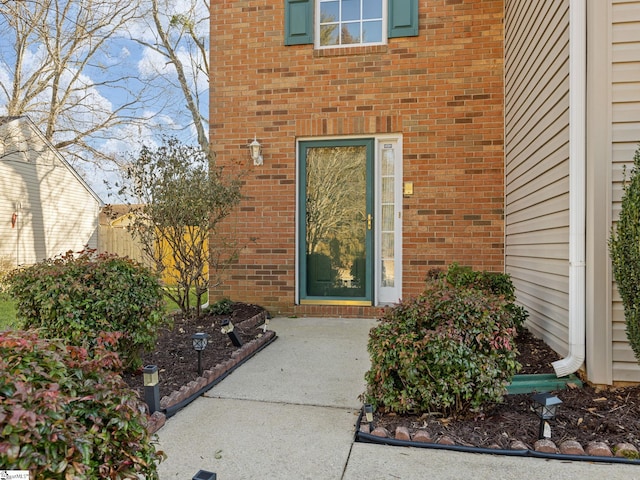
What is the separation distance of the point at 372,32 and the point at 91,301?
4658 millimetres

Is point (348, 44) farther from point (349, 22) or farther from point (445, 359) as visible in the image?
point (445, 359)

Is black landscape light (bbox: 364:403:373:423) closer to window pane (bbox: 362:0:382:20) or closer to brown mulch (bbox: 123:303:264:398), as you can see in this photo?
brown mulch (bbox: 123:303:264:398)

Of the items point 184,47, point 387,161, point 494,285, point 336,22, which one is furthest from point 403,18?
point 184,47

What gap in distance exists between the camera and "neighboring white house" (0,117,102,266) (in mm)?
11812

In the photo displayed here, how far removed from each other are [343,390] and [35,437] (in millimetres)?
2285

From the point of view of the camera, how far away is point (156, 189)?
168 inches

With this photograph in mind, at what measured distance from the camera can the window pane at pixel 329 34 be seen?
5609mm

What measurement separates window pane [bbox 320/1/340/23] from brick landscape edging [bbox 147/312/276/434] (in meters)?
4.02

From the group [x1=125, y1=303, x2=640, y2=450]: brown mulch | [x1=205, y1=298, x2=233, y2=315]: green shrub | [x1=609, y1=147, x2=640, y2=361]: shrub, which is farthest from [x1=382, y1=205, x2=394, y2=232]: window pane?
[x1=609, y1=147, x2=640, y2=361]: shrub

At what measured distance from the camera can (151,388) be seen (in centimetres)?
247

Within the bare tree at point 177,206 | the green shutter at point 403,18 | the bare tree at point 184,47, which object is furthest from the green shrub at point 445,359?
the bare tree at point 184,47

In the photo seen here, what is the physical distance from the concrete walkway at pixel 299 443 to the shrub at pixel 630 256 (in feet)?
2.67

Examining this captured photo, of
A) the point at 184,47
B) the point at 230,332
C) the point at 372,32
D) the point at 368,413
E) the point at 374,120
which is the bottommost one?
the point at 368,413

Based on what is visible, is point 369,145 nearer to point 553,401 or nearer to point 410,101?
point 410,101
